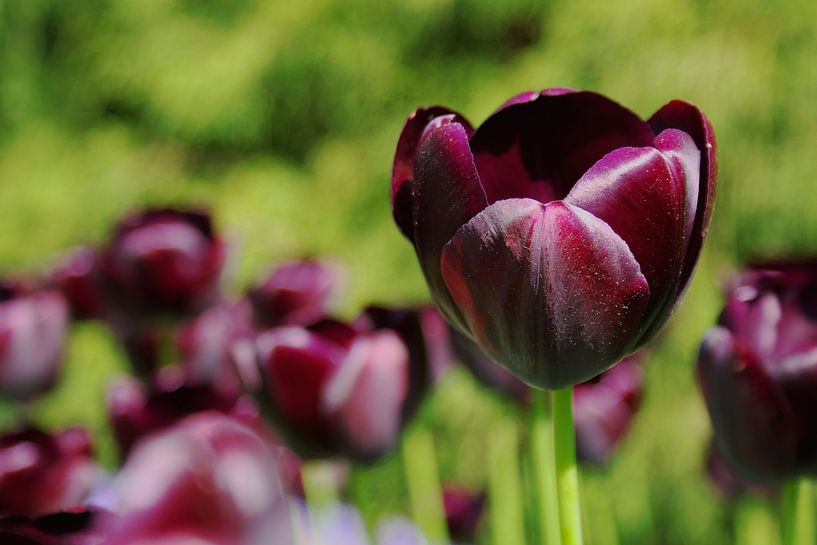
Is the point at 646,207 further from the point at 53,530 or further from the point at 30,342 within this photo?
the point at 30,342

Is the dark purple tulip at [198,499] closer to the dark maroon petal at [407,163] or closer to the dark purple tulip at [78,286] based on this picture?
the dark maroon petal at [407,163]

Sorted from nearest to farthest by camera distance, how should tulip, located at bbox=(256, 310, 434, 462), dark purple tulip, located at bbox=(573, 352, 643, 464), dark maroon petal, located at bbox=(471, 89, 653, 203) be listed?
dark maroon petal, located at bbox=(471, 89, 653, 203) < tulip, located at bbox=(256, 310, 434, 462) < dark purple tulip, located at bbox=(573, 352, 643, 464)

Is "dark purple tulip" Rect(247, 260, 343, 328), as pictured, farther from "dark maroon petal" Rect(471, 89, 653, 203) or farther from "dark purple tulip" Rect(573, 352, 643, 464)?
"dark maroon petal" Rect(471, 89, 653, 203)

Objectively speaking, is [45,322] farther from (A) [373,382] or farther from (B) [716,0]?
(B) [716,0]

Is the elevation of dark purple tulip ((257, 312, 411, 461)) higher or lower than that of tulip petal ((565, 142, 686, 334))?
lower

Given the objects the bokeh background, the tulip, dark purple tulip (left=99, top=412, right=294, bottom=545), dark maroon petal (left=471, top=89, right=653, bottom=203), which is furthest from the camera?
the bokeh background

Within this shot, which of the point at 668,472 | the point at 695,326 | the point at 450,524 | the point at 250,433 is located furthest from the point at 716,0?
the point at 250,433

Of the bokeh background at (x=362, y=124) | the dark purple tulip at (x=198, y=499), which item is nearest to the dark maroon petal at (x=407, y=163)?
the dark purple tulip at (x=198, y=499)

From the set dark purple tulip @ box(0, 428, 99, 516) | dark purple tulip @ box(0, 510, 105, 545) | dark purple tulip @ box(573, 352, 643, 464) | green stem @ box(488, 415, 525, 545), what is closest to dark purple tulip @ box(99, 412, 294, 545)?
dark purple tulip @ box(0, 510, 105, 545)
